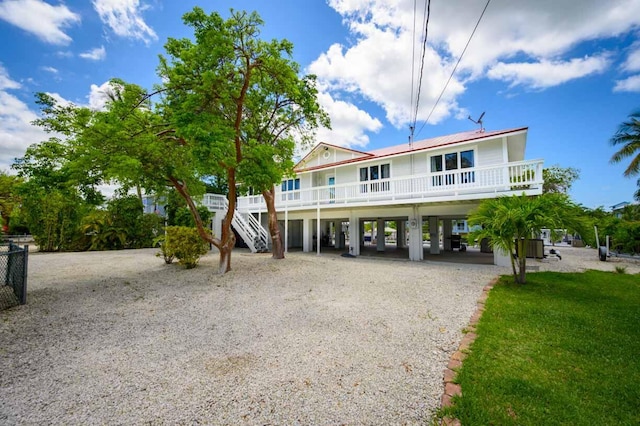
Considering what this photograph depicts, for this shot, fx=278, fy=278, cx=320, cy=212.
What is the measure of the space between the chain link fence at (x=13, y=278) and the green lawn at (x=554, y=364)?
29.4 ft

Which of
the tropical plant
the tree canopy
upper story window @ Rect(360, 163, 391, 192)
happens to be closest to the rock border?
the tree canopy

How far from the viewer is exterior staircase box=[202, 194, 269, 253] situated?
1750 centimetres

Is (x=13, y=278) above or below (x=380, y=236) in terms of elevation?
below

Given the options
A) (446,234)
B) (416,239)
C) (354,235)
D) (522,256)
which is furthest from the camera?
(446,234)

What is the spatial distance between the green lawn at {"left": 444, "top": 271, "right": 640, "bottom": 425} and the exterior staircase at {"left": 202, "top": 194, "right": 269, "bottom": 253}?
533 inches

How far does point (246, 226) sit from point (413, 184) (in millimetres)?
10790

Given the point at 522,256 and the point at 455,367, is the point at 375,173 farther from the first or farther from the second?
the point at 455,367

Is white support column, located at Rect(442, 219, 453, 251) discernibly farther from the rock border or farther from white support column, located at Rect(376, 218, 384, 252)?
the rock border

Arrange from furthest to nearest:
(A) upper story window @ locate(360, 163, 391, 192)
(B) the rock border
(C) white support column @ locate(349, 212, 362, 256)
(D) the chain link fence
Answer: (C) white support column @ locate(349, 212, 362, 256) → (A) upper story window @ locate(360, 163, 391, 192) → (D) the chain link fence → (B) the rock border

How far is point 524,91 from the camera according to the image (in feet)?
49.9

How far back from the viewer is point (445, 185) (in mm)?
12328

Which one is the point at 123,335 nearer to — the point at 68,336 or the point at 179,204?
the point at 68,336

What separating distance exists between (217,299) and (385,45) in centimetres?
1016

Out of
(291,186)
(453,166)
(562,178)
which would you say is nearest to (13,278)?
(291,186)
